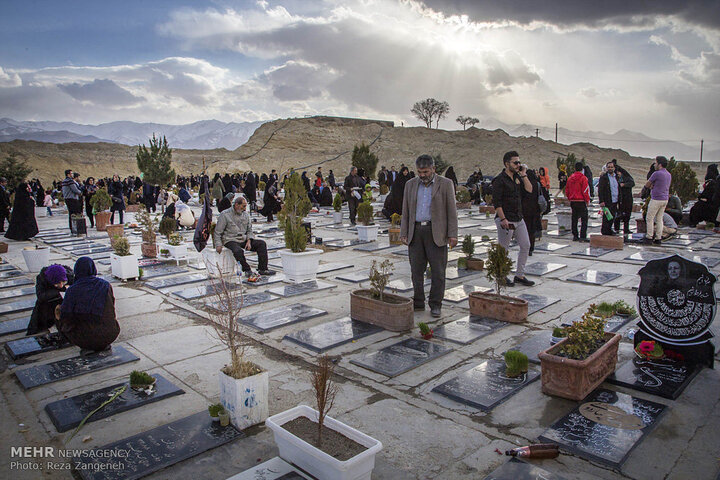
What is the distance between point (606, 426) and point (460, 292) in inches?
144

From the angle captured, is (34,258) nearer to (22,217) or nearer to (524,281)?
(22,217)

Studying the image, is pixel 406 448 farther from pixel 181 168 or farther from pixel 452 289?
pixel 181 168

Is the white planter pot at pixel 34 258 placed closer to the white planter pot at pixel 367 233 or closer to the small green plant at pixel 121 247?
the small green plant at pixel 121 247

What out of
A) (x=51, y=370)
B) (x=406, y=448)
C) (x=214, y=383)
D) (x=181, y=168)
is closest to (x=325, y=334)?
(x=214, y=383)

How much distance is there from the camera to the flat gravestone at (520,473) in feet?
9.21

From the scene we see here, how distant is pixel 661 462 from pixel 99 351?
4.89 meters

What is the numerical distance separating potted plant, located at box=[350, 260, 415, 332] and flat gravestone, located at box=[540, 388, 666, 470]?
2087 millimetres

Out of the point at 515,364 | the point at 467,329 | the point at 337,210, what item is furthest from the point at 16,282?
the point at 337,210

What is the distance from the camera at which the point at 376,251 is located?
34.6 ft

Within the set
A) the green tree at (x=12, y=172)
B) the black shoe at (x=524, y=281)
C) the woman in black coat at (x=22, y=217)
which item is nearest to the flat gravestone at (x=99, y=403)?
the black shoe at (x=524, y=281)

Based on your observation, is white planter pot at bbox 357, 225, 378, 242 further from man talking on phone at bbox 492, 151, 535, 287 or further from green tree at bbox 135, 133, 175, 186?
green tree at bbox 135, 133, 175, 186

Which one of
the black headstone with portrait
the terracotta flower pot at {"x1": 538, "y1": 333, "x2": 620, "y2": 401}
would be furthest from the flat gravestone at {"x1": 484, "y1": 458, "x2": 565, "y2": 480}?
the black headstone with portrait

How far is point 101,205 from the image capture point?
1461 centimetres

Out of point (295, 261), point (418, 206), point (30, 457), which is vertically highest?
point (418, 206)
